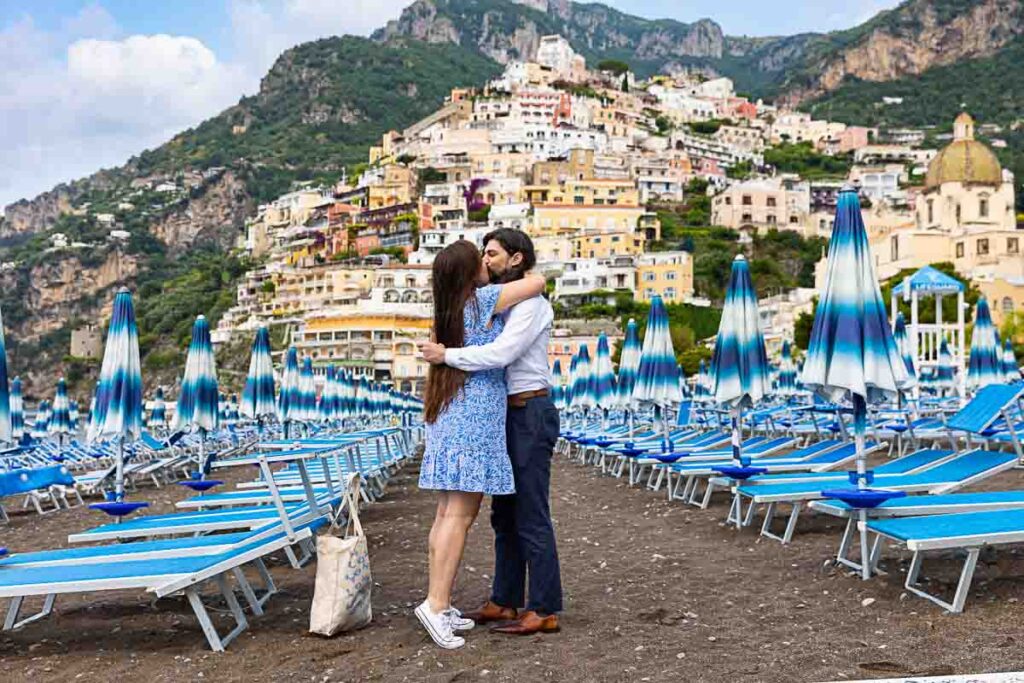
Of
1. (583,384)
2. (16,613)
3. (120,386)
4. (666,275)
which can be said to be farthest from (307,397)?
(666,275)

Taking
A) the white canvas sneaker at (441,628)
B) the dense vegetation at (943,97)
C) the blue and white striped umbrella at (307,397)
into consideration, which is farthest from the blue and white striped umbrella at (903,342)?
the dense vegetation at (943,97)

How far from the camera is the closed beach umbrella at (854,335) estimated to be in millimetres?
5836

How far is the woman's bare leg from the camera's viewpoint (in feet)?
14.8

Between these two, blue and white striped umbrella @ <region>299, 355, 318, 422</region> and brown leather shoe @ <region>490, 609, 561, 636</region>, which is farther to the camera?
blue and white striped umbrella @ <region>299, 355, 318, 422</region>

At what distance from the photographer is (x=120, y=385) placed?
369 inches

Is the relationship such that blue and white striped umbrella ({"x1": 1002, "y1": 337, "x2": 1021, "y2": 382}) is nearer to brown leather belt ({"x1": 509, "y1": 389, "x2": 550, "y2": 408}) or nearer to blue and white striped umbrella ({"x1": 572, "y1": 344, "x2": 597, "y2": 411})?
blue and white striped umbrella ({"x1": 572, "y1": 344, "x2": 597, "y2": 411})

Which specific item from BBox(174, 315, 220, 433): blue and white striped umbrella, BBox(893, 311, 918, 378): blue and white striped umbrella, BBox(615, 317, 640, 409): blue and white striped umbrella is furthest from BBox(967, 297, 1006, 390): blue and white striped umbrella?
BBox(174, 315, 220, 433): blue and white striped umbrella

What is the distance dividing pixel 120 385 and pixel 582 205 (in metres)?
89.3

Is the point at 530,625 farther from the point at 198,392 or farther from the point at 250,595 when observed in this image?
the point at 198,392

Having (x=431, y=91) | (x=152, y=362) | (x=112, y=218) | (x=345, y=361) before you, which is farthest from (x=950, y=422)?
(x=431, y=91)

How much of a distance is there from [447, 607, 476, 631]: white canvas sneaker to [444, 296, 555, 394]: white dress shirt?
1.02 metres

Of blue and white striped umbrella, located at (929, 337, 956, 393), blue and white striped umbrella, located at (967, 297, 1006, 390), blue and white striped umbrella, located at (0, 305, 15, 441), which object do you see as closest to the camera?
blue and white striped umbrella, located at (0, 305, 15, 441)

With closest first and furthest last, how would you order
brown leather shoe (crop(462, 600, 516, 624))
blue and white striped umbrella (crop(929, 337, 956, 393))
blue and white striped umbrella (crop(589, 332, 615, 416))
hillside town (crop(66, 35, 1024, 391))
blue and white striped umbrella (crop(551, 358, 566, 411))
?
brown leather shoe (crop(462, 600, 516, 624)), blue and white striped umbrella (crop(589, 332, 615, 416)), blue and white striped umbrella (crop(929, 337, 956, 393)), blue and white striped umbrella (crop(551, 358, 566, 411)), hillside town (crop(66, 35, 1024, 391))

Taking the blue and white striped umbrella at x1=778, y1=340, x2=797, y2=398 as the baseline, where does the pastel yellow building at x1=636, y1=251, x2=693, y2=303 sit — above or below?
above
